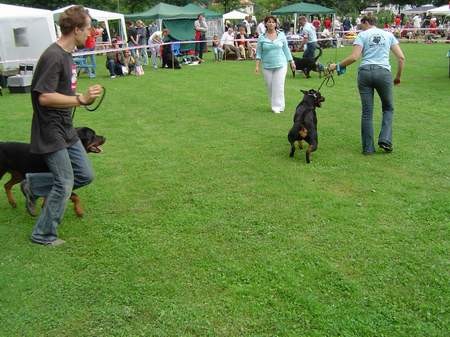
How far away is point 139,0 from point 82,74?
27864mm

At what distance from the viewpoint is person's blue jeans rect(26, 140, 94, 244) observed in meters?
3.72

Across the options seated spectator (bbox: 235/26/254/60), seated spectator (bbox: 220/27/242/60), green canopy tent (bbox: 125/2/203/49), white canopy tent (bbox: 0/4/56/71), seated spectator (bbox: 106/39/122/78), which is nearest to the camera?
white canopy tent (bbox: 0/4/56/71)

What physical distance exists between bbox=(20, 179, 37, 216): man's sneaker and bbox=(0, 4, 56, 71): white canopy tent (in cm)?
1238

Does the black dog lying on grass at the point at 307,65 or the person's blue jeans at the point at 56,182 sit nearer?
the person's blue jeans at the point at 56,182

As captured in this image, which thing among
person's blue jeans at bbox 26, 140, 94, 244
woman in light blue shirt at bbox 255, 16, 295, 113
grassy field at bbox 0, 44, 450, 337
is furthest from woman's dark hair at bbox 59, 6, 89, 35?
woman in light blue shirt at bbox 255, 16, 295, 113

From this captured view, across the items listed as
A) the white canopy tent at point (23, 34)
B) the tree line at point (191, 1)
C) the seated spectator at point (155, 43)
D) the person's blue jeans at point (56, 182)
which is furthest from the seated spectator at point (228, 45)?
the tree line at point (191, 1)

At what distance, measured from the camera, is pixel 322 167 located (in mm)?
5930

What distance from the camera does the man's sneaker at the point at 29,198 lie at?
13.6 ft

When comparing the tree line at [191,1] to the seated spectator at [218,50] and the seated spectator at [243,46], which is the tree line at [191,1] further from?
the seated spectator at [218,50]

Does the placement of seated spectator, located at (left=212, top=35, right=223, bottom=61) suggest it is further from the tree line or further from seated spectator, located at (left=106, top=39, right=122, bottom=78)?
the tree line

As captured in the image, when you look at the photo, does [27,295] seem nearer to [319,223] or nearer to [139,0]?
[319,223]

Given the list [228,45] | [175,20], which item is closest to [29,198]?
[228,45]

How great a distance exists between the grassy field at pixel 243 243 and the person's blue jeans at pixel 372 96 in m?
0.28

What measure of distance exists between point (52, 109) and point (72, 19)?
686 millimetres
